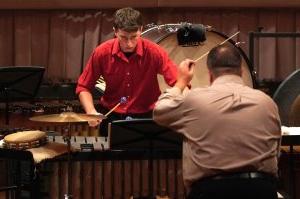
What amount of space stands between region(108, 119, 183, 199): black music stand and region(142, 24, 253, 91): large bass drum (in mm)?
1608

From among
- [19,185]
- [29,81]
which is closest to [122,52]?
[29,81]

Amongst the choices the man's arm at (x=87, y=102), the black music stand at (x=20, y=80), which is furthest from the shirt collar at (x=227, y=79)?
the black music stand at (x=20, y=80)

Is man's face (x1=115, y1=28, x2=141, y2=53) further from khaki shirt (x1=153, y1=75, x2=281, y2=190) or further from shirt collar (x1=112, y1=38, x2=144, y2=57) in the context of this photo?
khaki shirt (x1=153, y1=75, x2=281, y2=190)

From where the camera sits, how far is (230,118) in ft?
9.54

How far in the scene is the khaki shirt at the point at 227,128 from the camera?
290 centimetres

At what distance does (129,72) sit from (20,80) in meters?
1.07

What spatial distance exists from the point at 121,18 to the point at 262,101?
1.71 metres

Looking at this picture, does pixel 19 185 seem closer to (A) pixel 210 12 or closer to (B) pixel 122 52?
(B) pixel 122 52

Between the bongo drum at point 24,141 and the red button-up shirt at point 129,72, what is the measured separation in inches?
30.8

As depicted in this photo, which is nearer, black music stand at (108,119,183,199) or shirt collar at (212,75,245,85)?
shirt collar at (212,75,245,85)

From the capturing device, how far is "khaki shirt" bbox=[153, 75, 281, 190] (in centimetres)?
290

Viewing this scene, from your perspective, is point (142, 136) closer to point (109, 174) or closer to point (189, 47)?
point (109, 174)

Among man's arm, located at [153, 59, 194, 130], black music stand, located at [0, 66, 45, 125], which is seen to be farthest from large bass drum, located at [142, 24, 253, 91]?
man's arm, located at [153, 59, 194, 130]

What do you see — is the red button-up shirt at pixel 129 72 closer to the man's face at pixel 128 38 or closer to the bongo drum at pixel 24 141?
the man's face at pixel 128 38
